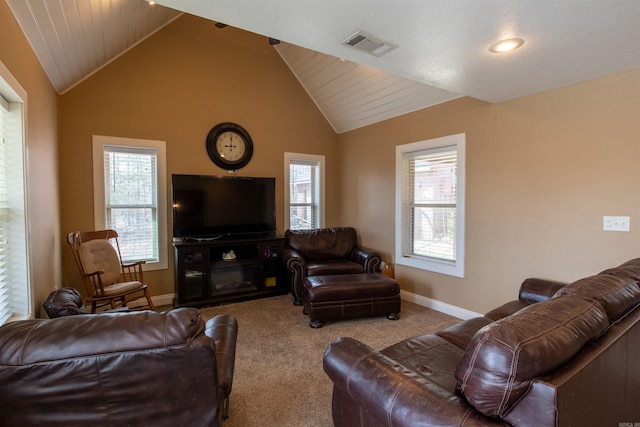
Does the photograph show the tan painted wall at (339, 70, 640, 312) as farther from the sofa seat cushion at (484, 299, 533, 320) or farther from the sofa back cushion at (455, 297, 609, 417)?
the sofa back cushion at (455, 297, 609, 417)

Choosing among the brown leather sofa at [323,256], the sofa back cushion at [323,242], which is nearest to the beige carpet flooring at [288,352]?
the brown leather sofa at [323,256]

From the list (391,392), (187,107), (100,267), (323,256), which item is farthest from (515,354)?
(187,107)

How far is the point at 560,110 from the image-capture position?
2.72 m

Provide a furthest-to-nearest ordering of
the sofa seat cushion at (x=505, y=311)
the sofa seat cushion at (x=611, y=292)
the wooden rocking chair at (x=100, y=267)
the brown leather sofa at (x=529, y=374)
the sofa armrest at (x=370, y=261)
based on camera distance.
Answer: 1. the sofa armrest at (x=370, y=261)
2. the wooden rocking chair at (x=100, y=267)
3. the sofa seat cushion at (x=505, y=311)
4. the sofa seat cushion at (x=611, y=292)
5. the brown leather sofa at (x=529, y=374)

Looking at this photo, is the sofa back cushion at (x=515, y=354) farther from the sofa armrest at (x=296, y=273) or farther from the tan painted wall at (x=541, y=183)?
the sofa armrest at (x=296, y=273)

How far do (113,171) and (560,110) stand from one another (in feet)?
15.5

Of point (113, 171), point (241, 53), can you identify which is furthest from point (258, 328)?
point (241, 53)

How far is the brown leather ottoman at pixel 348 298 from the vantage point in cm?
325

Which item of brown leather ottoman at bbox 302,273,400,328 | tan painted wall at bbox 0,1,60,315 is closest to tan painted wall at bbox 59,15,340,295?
tan painted wall at bbox 0,1,60,315

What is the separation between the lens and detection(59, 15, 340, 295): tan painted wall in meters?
3.51

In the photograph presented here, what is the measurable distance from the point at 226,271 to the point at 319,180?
2.09 meters

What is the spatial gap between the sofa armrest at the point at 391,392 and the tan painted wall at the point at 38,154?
2.26m

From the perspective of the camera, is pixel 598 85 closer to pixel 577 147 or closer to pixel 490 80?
pixel 577 147

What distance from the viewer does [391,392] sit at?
1.17 m
